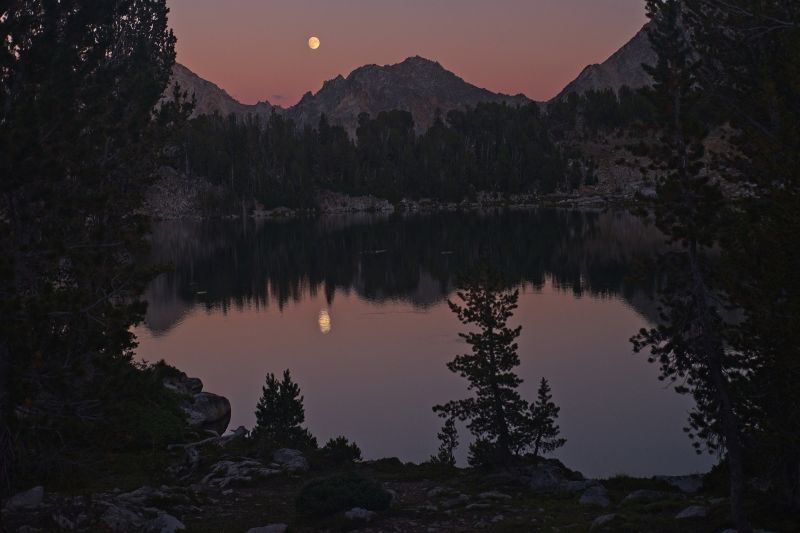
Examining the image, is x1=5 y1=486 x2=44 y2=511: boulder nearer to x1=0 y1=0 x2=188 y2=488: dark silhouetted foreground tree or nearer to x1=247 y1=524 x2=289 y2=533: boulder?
x1=0 y1=0 x2=188 y2=488: dark silhouetted foreground tree

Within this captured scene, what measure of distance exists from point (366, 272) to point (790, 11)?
3623 inches

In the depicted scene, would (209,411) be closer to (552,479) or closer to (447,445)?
(447,445)

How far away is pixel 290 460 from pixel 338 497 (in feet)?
27.8

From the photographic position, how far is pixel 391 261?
410 ft

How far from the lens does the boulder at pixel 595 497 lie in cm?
2700

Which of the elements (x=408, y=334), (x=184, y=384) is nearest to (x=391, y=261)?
(x=408, y=334)

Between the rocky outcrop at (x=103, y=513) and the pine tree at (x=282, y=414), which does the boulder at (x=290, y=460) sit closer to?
the pine tree at (x=282, y=414)

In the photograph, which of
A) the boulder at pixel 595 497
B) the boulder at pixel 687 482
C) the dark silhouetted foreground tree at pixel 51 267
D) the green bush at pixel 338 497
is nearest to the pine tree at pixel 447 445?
the boulder at pixel 595 497

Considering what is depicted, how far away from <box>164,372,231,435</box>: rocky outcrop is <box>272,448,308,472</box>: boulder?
10600mm

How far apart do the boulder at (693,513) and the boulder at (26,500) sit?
18.3m

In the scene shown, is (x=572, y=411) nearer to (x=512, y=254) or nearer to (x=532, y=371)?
(x=532, y=371)

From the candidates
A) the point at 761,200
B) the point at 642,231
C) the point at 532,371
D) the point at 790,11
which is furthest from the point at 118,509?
the point at 642,231

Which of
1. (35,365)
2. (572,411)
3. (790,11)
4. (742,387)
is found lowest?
(572,411)

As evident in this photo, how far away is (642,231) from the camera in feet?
522
